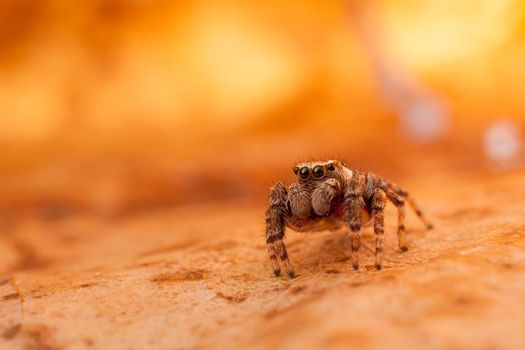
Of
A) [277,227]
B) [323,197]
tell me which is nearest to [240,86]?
[277,227]

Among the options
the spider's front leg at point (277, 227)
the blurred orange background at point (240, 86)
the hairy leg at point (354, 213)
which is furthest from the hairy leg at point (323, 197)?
the blurred orange background at point (240, 86)

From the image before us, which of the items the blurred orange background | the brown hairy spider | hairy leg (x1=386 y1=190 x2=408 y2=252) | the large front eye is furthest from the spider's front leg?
the blurred orange background

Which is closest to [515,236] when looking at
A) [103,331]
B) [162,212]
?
[103,331]

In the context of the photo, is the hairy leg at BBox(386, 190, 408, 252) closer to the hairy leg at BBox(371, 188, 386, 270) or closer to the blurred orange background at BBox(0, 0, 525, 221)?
the hairy leg at BBox(371, 188, 386, 270)

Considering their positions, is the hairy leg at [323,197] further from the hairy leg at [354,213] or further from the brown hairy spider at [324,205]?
the hairy leg at [354,213]

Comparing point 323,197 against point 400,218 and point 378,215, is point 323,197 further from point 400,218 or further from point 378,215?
point 400,218

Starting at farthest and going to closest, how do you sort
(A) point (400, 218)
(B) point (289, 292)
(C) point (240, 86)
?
(C) point (240, 86), (A) point (400, 218), (B) point (289, 292)

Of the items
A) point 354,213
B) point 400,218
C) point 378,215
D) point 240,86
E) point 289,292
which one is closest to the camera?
point 289,292
